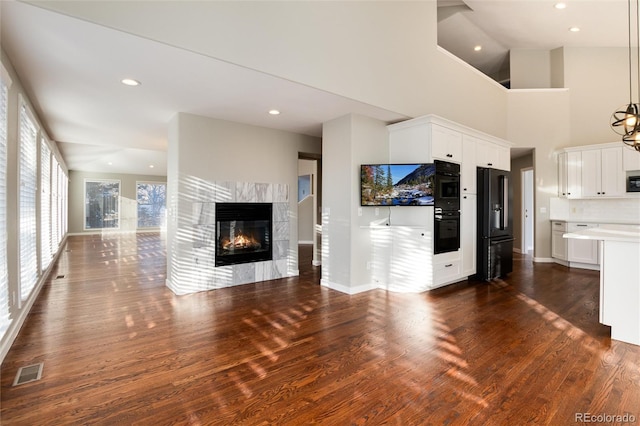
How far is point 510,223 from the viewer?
17.8 feet

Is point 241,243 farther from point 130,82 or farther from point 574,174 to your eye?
point 574,174

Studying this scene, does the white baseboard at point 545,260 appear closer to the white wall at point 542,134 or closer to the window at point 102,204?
the white wall at point 542,134

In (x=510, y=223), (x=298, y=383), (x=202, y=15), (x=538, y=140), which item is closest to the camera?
(x=298, y=383)

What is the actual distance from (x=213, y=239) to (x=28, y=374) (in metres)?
2.52

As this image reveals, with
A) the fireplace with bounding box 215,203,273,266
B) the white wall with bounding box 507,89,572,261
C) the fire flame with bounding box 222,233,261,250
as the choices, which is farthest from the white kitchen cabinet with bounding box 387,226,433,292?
the white wall with bounding box 507,89,572,261

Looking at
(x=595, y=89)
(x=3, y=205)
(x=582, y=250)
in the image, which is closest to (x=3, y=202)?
(x=3, y=205)

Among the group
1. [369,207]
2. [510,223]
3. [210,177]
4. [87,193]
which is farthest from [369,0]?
[87,193]

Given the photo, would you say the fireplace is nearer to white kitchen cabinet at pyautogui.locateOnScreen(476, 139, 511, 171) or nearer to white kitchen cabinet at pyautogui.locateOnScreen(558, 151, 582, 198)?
white kitchen cabinet at pyautogui.locateOnScreen(476, 139, 511, 171)

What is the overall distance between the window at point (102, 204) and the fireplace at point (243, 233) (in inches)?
419

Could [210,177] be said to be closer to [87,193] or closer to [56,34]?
[56,34]

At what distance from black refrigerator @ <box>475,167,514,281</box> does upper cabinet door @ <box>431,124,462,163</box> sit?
2.28 feet

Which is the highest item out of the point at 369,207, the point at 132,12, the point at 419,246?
the point at 132,12

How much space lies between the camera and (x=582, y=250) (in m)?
5.93

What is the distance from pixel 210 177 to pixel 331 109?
200cm
